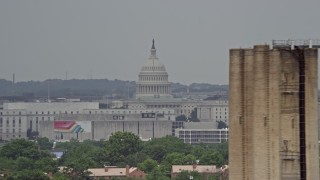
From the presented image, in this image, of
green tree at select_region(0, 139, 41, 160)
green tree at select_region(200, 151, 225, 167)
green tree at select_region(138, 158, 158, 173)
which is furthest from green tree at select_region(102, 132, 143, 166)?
green tree at select_region(138, 158, 158, 173)

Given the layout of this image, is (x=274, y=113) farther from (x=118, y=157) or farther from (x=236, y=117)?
(x=118, y=157)

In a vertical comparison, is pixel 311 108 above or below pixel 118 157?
above

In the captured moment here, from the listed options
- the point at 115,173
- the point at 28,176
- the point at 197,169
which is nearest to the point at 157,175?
the point at 197,169

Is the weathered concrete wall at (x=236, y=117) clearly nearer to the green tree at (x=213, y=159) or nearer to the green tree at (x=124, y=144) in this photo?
the green tree at (x=213, y=159)

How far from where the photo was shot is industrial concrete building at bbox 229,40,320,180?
94.0 feet

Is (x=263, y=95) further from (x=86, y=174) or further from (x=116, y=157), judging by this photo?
(x=116, y=157)

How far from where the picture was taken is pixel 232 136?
2891 cm

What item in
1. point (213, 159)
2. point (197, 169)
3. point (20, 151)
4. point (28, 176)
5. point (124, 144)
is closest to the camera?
→ point (28, 176)

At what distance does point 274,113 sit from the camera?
94.1 ft

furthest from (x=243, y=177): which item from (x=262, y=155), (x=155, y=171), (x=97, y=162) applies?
(x=97, y=162)

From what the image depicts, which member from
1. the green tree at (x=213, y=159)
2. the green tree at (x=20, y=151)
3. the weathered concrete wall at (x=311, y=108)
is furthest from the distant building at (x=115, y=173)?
the weathered concrete wall at (x=311, y=108)

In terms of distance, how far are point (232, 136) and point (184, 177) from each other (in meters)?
74.6

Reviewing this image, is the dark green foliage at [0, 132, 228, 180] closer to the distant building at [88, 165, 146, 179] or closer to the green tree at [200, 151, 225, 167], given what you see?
the green tree at [200, 151, 225, 167]

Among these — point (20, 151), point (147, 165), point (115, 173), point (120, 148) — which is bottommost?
point (115, 173)
